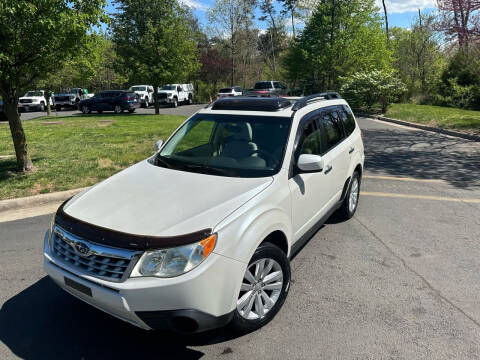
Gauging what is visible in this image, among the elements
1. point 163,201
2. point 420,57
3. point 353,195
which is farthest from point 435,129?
point 420,57

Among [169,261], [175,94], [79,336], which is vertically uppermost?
[175,94]

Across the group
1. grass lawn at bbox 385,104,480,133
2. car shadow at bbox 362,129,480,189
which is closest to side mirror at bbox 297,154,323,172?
car shadow at bbox 362,129,480,189

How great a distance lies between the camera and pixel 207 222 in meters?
2.50

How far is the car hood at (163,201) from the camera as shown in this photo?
8.27 feet

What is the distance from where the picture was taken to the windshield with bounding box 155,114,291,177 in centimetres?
339

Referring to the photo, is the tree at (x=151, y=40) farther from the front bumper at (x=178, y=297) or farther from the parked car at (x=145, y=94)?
the front bumper at (x=178, y=297)

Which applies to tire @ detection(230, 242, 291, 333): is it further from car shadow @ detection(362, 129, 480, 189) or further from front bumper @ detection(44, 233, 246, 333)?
car shadow @ detection(362, 129, 480, 189)

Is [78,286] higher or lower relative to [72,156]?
lower

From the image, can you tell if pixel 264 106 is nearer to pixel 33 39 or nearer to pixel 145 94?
pixel 33 39

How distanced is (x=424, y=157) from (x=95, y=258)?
9.20 m

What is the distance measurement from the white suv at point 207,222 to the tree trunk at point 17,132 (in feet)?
15.4

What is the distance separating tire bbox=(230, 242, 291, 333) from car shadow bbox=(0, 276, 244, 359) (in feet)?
0.70

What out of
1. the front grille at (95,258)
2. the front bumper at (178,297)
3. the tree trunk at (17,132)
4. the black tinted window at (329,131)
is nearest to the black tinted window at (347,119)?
the black tinted window at (329,131)

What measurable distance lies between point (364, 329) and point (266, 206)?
4.17 feet
